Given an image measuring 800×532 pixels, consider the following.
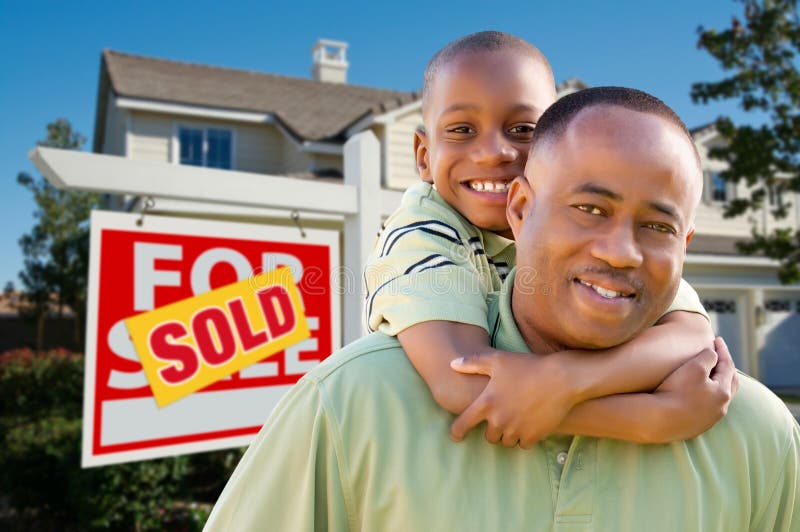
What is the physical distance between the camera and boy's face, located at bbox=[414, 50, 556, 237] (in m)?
1.79

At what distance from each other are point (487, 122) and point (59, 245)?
17902 millimetres

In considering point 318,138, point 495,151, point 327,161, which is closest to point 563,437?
point 495,151

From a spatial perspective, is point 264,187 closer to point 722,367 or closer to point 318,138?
point 722,367

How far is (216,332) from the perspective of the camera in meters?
3.56

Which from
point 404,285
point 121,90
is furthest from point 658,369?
point 121,90

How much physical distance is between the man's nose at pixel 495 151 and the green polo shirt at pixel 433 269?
0.18 meters

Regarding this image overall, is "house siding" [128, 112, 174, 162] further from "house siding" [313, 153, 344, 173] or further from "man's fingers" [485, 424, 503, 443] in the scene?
"man's fingers" [485, 424, 503, 443]

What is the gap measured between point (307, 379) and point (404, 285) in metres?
0.35

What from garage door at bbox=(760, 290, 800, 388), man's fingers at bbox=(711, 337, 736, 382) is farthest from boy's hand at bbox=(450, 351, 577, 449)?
garage door at bbox=(760, 290, 800, 388)

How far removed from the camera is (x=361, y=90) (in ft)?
57.9

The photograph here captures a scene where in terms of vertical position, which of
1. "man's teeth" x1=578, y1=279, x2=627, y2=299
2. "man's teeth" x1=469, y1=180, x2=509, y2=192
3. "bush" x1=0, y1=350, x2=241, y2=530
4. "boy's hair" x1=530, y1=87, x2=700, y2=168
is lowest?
"bush" x1=0, y1=350, x2=241, y2=530

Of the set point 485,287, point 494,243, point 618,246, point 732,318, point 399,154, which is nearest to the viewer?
point 618,246

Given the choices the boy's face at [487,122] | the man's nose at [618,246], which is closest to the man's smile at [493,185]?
the boy's face at [487,122]

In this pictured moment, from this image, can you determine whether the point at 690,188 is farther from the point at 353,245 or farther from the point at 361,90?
the point at 361,90
